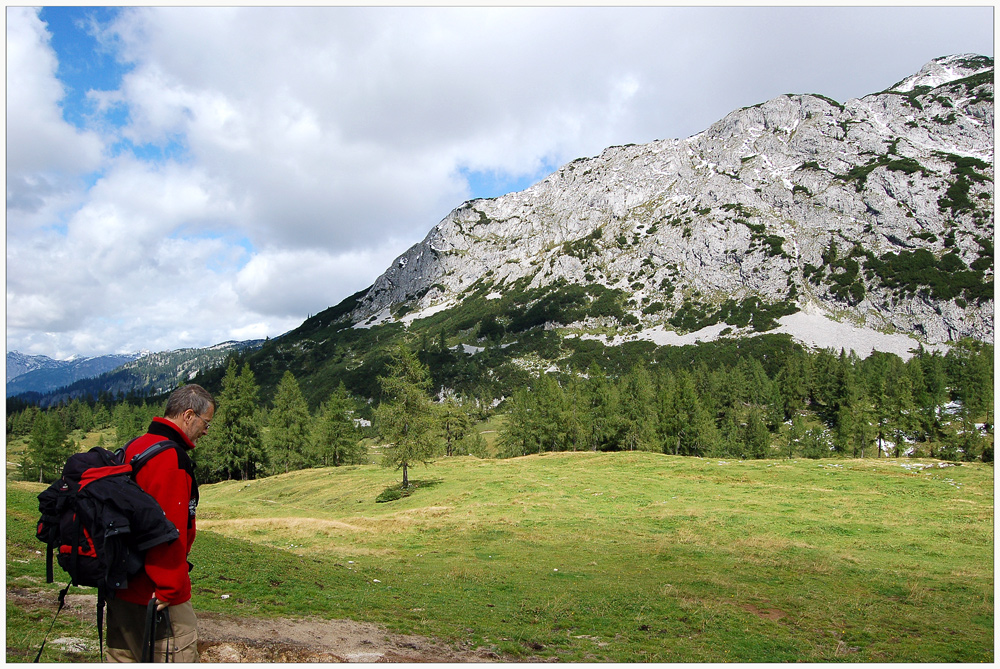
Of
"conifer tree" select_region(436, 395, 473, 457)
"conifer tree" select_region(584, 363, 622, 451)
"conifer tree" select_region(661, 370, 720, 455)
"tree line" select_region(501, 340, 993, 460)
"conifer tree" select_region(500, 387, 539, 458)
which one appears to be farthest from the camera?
"conifer tree" select_region(500, 387, 539, 458)

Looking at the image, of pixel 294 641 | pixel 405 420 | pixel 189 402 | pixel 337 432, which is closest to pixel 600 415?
pixel 337 432

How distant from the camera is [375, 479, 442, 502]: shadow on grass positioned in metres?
40.4

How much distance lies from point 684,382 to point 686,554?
62.7 meters

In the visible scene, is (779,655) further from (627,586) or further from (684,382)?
(684,382)

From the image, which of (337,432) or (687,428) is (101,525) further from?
(687,428)

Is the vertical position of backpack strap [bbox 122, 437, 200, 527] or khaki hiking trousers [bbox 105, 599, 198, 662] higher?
backpack strap [bbox 122, 437, 200, 527]

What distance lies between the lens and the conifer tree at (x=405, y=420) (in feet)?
138

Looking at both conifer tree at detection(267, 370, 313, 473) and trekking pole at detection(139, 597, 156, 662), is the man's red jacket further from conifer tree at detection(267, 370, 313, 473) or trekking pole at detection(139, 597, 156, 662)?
conifer tree at detection(267, 370, 313, 473)

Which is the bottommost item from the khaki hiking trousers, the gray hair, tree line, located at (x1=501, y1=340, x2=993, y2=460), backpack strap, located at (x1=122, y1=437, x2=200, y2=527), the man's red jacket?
tree line, located at (x1=501, y1=340, x2=993, y2=460)

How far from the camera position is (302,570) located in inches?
711

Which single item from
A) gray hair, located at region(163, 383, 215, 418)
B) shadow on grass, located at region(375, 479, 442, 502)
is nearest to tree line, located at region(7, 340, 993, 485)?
shadow on grass, located at region(375, 479, 442, 502)

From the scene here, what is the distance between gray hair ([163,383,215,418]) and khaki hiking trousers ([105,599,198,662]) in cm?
221

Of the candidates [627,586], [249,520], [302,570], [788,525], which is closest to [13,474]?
[249,520]

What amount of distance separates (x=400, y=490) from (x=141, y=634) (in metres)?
37.8
